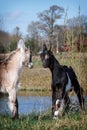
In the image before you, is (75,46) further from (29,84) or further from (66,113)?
(29,84)

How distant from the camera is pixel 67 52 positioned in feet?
33.1

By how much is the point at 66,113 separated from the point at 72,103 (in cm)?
88

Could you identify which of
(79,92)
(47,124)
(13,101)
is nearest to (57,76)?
(79,92)

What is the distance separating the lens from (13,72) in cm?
852

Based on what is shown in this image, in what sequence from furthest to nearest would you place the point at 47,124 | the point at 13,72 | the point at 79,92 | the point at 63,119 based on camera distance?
the point at 79,92
the point at 13,72
the point at 63,119
the point at 47,124

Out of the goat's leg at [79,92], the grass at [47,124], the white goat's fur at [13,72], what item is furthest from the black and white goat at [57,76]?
the grass at [47,124]

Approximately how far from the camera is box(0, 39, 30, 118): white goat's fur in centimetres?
851

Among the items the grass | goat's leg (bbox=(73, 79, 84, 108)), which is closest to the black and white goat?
goat's leg (bbox=(73, 79, 84, 108))

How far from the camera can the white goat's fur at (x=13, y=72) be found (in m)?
8.51

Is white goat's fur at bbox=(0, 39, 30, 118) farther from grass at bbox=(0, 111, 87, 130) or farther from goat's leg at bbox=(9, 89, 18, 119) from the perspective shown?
grass at bbox=(0, 111, 87, 130)

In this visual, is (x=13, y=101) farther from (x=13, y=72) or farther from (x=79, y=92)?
(x=79, y=92)

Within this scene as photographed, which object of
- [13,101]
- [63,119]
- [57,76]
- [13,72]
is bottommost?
[63,119]

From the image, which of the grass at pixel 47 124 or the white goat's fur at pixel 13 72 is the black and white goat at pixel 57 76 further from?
the grass at pixel 47 124

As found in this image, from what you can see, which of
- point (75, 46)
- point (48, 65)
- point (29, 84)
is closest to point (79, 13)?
point (75, 46)
